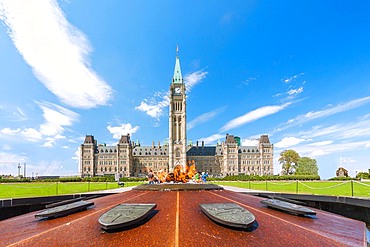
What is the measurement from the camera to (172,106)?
79875mm

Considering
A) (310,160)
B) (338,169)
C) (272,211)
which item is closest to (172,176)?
(272,211)

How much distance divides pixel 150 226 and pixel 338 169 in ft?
208

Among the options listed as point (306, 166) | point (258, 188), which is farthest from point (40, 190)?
point (306, 166)

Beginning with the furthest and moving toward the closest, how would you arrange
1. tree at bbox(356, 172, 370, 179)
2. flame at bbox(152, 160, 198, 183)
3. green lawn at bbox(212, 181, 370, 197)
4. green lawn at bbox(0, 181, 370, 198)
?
tree at bbox(356, 172, 370, 179), green lawn at bbox(0, 181, 370, 198), green lawn at bbox(212, 181, 370, 197), flame at bbox(152, 160, 198, 183)

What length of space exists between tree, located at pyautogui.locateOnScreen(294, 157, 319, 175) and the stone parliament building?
15.5m

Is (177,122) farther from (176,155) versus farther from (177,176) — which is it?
(177,176)

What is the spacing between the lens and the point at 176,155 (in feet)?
253

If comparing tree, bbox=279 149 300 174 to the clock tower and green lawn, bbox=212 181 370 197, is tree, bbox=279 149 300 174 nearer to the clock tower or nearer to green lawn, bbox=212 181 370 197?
the clock tower

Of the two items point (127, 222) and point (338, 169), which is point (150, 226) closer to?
point (127, 222)

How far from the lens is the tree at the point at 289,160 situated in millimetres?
69438

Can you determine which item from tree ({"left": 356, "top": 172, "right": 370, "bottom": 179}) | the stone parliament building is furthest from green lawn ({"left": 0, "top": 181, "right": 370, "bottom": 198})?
the stone parliament building

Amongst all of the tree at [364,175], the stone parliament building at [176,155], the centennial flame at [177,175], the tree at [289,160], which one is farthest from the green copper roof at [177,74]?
the centennial flame at [177,175]

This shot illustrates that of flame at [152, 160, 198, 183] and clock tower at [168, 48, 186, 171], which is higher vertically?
clock tower at [168, 48, 186, 171]

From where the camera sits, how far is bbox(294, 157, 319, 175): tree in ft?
215
